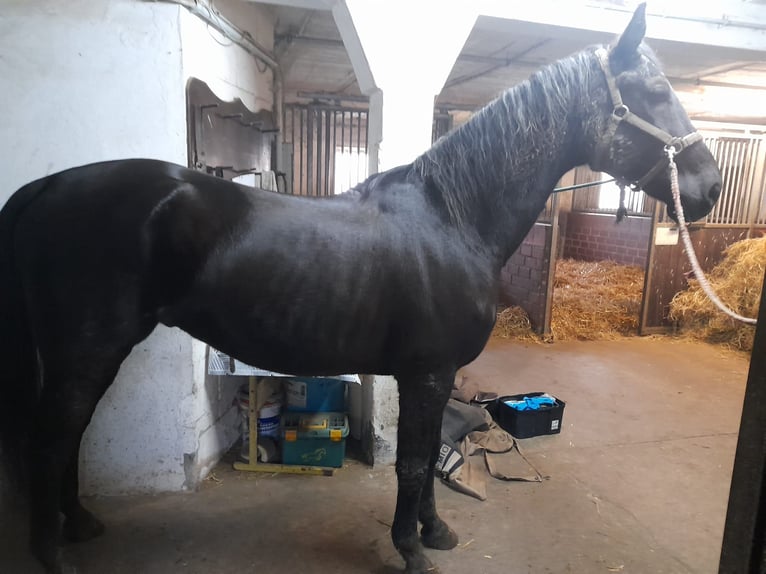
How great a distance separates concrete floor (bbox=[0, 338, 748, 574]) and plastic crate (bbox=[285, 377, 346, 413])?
0.33 meters

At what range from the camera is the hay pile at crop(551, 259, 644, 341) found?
16.4 ft

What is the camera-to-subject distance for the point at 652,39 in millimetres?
2680

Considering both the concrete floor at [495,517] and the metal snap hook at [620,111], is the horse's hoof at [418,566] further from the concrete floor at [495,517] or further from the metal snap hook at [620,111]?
the metal snap hook at [620,111]

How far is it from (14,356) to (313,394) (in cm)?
130

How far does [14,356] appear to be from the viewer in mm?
1502

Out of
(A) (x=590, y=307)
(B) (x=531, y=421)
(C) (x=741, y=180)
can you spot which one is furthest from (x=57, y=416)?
(C) (x=741, y=180)

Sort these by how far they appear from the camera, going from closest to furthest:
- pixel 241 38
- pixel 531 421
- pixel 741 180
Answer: pixel 241 38 → pixel 531 421 → pixel 741 180

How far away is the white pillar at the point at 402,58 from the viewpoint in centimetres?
211

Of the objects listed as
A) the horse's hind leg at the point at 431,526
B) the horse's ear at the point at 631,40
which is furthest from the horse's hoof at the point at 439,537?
the horse's ear at the point at 631,40

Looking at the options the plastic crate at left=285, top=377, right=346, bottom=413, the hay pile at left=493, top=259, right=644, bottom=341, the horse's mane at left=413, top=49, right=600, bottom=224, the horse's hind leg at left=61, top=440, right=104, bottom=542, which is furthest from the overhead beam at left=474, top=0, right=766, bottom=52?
the hay pile at left=493, top=259, right=644, bottom=341

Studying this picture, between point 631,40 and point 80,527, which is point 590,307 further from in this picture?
point 80,527

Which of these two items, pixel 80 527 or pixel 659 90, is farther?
pixel 80 527

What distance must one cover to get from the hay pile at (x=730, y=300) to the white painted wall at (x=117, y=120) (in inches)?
189

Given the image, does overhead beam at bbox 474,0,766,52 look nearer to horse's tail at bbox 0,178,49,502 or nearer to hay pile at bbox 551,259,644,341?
horse's tail at bbox 0,178,49,502
